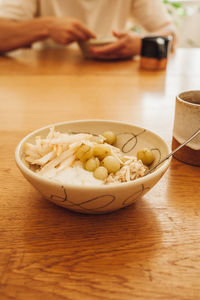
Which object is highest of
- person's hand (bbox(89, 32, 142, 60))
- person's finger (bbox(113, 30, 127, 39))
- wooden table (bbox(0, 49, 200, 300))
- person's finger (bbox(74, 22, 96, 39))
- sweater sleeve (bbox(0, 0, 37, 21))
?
sweater sleeve (bbox(0, 0, 37, 21))

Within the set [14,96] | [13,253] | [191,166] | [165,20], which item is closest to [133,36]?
[165,20]

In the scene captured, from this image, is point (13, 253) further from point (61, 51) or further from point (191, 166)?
point (61, 51)

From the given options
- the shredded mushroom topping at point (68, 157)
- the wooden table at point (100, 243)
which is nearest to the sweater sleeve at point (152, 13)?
the wooden table at point (100, 243)

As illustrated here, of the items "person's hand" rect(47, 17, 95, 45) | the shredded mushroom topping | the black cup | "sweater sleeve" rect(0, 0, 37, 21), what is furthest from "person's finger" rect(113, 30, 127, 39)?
the shredded mushroom topping

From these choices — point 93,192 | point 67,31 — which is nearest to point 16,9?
point 67,31

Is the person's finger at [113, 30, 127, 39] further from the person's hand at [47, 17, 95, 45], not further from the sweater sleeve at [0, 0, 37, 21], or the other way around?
the sweater sleeve at [0, 0, 37, 21]

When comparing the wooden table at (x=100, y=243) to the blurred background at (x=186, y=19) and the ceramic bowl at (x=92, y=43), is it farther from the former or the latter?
the blurred background at (x=186, y=19)

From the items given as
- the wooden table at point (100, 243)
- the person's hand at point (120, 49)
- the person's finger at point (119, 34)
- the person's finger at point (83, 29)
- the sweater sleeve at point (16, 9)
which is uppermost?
the sweater sleeve at point (16, 9)
